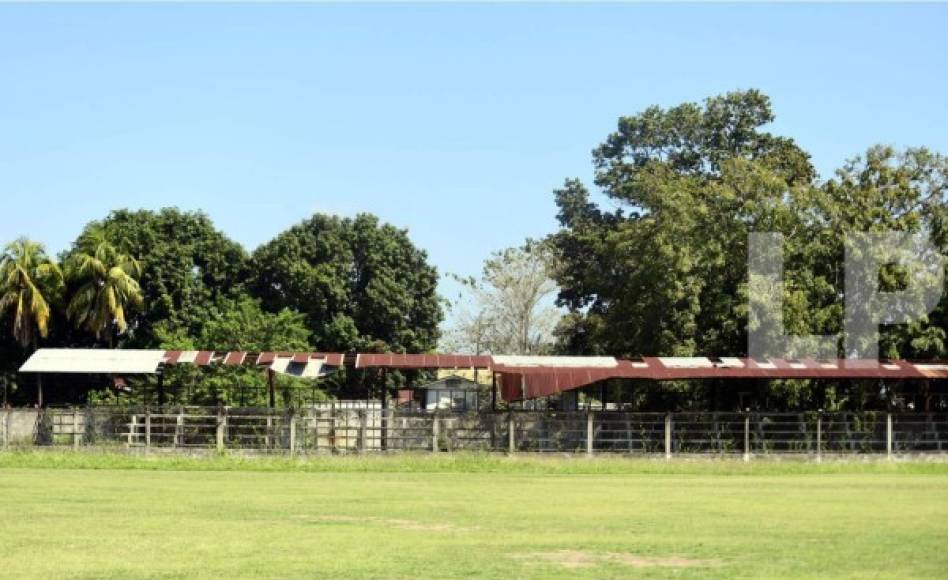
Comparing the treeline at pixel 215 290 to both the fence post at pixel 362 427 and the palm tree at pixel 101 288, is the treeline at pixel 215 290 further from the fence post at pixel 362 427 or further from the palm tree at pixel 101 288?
the fence post at pixel 362 427

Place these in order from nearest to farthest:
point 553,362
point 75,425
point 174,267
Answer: point 75,425 → point 553,362 → point 174,267

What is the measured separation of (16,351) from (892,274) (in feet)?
125

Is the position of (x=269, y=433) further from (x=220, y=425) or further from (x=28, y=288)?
(x=28, y=288)

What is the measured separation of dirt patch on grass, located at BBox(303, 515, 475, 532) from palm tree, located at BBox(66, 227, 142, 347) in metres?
42.3

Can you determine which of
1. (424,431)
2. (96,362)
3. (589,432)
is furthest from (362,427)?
(96,362)

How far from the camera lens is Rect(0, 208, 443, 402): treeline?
56.7 meters

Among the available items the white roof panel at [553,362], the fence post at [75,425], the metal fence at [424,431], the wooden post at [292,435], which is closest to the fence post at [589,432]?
the metal fence at [424,431]

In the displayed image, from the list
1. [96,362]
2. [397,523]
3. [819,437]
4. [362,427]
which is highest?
[96,362]

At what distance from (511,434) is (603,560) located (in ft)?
68.3

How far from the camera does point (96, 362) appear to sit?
36.0 meters

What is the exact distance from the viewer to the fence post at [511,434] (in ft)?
110

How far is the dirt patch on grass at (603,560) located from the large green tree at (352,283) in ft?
169

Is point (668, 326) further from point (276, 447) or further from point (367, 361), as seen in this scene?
point (276, 447)

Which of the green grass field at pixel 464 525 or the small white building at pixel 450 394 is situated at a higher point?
the small white building at pixel 450 394
